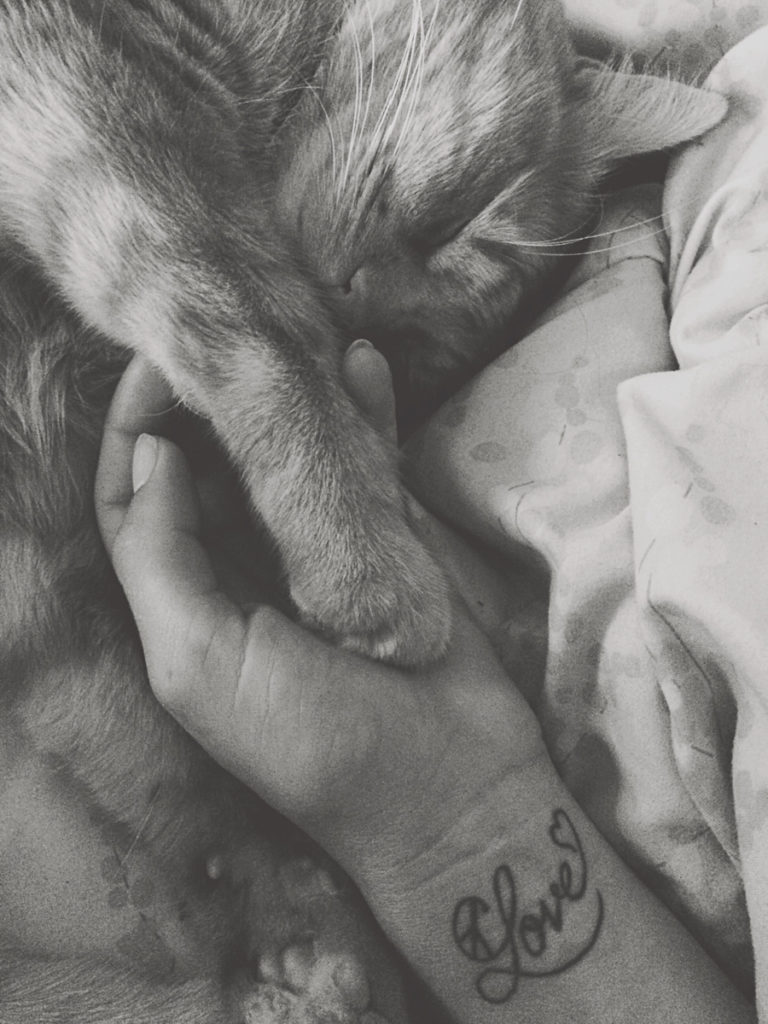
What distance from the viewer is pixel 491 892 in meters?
0.93

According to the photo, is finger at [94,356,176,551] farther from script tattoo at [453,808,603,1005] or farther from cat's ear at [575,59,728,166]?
cat's ear at [575,59,728,166]

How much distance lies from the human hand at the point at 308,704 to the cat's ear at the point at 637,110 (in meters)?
0.76

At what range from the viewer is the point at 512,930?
920 mm

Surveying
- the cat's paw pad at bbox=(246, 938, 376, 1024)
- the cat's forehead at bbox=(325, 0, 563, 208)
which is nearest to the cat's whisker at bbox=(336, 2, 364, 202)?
the cat's forehead at bbox=(325, 0, 563, 208)

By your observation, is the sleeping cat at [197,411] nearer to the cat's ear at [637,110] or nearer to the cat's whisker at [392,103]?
the cat's whisker at [392,103]

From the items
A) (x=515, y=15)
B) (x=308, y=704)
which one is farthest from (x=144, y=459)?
(x=515, y=15)

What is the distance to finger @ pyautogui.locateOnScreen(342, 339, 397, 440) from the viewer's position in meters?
1.05

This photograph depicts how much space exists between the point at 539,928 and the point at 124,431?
2.30 feet

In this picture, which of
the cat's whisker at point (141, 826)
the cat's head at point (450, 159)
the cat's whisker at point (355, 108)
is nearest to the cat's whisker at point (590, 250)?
the cat's head at point (450, 159)

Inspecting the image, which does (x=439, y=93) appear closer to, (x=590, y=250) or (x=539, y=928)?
(x=590, y=250)

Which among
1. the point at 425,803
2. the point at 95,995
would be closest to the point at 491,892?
the point at 425,803

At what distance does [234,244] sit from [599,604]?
561 mm

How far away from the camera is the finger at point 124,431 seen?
101 cm

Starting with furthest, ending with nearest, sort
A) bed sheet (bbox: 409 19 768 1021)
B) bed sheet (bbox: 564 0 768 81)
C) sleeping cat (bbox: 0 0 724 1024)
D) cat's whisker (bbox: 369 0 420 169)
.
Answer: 1. bed sheet (bbox: 564 0 768 81)
2. cat's whisker (bbox: 369 0 420 169)
3. sleeping cat (bbox: 0 0 724 1024)
4. bed sheet (bbox: 409 19 768 1021)
